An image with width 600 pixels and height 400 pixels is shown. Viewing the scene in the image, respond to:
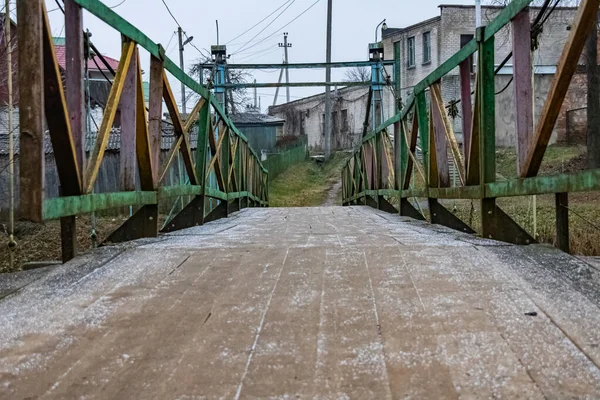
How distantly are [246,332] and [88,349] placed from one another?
1.40ft

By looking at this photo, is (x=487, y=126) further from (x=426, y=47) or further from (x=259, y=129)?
(x=259, y=129)

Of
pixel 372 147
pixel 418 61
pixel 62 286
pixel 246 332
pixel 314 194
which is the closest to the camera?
pixel 246 332

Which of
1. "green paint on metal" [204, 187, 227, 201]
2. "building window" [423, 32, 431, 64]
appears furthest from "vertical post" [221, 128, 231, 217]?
"building window" [423, 32, 431, 64]

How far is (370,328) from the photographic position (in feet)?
5.47

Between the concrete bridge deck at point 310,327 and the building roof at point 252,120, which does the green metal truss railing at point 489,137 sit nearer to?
the concrete bridge deck at point 310,327

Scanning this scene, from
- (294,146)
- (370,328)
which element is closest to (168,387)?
(370,328)

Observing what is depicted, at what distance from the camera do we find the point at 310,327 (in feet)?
5.53

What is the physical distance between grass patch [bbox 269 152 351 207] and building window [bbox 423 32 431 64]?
6.04 metres

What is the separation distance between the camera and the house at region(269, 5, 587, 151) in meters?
21.6

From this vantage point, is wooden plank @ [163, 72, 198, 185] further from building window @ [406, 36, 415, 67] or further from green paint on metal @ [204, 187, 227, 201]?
building window @ [406, 36, 415, 67]

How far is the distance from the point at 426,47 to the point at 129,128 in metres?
27.1

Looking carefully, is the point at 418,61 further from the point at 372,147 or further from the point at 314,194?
the point at 372,147

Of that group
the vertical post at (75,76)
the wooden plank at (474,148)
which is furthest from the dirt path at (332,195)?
the vertical post at (75,76)

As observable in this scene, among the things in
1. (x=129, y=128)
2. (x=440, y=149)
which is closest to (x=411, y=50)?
(x=440, y=149)
